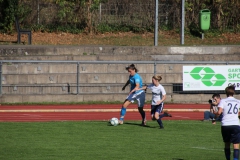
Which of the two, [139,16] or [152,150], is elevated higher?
[139,16]

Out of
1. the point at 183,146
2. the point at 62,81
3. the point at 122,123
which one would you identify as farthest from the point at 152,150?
the point at 62,81

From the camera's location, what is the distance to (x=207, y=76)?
1103 inches

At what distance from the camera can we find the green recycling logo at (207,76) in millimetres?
27797

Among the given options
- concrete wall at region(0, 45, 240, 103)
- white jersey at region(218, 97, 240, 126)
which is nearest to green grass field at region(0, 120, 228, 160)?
white jersey at region(218, 97, 240, 126)

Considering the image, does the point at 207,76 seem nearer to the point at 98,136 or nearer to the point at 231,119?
the point at 98,136

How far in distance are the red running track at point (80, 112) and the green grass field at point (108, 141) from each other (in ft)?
6.37

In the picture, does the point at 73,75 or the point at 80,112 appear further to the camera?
the point at 73,75

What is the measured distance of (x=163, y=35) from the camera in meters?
38.0

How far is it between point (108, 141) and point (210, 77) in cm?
1164

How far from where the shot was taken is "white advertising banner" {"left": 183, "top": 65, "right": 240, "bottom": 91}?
27828 millimetres

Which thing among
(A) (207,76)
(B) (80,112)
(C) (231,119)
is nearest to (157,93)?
(C) (231,119)

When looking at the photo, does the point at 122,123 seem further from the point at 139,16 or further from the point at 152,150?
the point at 139,16

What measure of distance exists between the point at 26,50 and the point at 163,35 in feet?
34.8

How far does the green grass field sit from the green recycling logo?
19.8 ft
